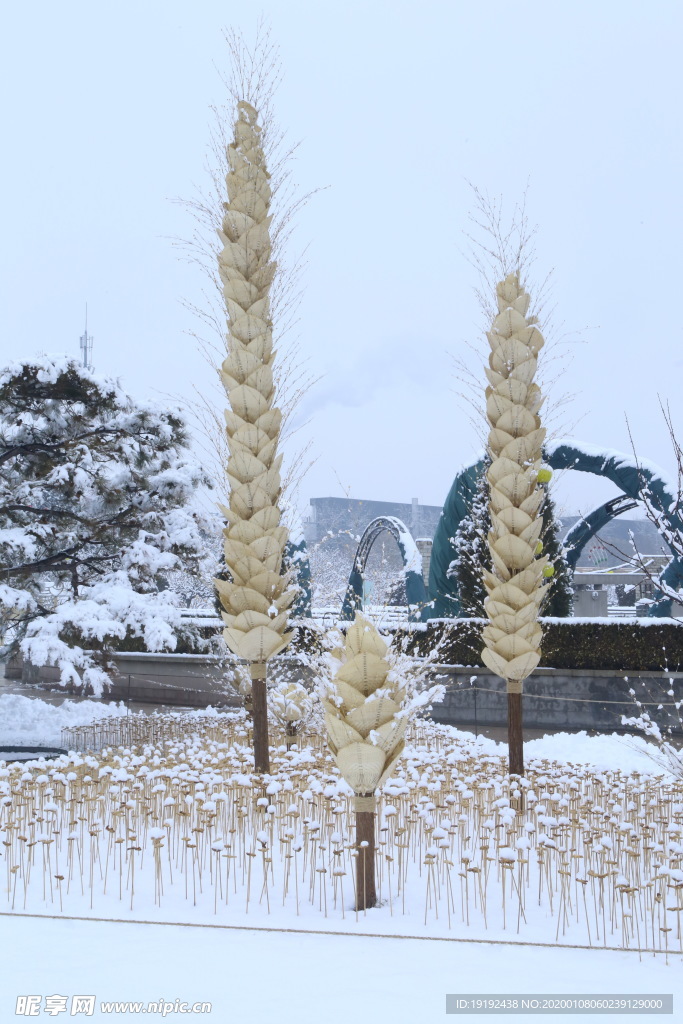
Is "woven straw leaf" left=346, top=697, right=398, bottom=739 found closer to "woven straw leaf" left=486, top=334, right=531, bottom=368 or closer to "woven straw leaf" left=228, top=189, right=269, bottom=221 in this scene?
"woven straw leaf" left=486, top=334, right=531, bottom=368

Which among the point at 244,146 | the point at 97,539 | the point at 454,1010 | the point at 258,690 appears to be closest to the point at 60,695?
the point at 97,539

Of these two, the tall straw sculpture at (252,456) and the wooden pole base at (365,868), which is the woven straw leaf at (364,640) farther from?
the tall straw sculpture at (252,456)

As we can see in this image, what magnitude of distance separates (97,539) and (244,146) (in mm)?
8146

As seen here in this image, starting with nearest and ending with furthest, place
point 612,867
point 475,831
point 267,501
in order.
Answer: point 612,867 < point 475,831 < point 267,501

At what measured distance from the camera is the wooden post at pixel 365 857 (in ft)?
14.4

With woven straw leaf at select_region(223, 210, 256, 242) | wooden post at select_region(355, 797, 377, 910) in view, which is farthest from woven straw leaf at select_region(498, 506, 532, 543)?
woven straw leaf at select_region(223, 210, 256, 242)

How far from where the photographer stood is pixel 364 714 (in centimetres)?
448

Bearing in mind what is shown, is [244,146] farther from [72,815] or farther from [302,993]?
[302,993]

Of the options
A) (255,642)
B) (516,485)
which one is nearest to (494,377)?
(516,485)

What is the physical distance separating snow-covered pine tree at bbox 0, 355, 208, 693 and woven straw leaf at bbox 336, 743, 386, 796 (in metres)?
8.26

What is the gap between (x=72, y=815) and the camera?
5.69 meters

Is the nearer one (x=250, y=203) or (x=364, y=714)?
(x=364, y=714)

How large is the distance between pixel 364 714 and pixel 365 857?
2.35 ft

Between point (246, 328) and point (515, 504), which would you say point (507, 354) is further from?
point (246, 328)
